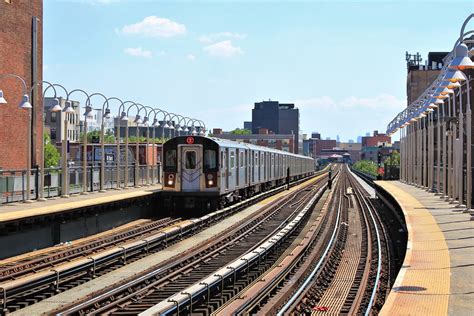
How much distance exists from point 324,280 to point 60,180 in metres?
14.0

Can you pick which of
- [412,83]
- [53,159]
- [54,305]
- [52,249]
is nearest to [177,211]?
[52,249]

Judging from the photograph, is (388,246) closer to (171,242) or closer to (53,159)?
(171,242)

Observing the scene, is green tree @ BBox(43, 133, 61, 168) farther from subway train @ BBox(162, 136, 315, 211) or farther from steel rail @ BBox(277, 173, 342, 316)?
steel rail @ BBox(277, 173, 342, 316)

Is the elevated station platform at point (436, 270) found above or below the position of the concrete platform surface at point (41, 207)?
below

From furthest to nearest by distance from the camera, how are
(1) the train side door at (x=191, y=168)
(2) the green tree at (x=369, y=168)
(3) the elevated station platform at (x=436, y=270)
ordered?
(2) the green tree at (x=369, y=168)
(1) the train side door at (x=191, y=168)
(3) the elevated station platform at (x=436, y=270)

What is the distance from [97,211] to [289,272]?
31.8ft

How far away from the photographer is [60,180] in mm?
25719

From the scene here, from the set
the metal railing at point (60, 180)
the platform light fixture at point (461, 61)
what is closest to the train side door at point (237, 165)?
the metal railing at point (60, 180)

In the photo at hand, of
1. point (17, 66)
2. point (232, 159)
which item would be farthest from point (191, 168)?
point (17, 66)

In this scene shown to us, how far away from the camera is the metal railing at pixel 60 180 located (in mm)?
22094

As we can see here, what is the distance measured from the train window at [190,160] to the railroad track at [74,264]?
3.82 metres

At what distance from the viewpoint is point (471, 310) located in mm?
9016

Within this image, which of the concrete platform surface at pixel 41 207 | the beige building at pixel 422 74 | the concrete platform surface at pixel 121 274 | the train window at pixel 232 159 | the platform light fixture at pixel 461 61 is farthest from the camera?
the beige building at pixel 422 74

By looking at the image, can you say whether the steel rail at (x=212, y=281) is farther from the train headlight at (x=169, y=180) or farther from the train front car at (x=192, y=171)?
the train headlight at (x=169, y=180)
